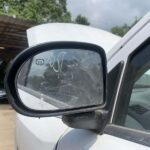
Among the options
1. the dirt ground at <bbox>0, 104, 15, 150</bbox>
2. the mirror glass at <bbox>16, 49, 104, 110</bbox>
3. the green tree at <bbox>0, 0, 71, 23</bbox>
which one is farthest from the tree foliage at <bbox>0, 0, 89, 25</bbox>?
the mirror glass at <bbox>16, 49, 104, 110</bbox>

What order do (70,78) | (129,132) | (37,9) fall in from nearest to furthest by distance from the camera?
(129,132) < (70,78) < (37,9)

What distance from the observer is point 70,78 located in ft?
6.21

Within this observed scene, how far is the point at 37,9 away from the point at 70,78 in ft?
108

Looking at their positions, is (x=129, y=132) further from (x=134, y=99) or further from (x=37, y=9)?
(x=37, y=9)

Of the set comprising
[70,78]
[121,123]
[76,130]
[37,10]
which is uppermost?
[70,78]

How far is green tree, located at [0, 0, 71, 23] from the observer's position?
3234cm

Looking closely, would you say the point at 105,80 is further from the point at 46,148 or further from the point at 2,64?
the point at 2,64

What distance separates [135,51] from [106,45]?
0.87 meters


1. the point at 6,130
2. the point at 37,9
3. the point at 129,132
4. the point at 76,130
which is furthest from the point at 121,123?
the point at 37,9

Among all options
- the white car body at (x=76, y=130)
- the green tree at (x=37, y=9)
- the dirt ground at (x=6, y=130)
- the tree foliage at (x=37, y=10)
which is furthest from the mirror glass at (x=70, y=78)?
the green tree at (x=37, y=9)

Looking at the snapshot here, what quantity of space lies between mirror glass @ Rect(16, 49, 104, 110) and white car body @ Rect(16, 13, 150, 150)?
4.1 inches

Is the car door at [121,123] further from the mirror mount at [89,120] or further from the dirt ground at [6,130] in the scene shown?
the dirt ground at [6,130]

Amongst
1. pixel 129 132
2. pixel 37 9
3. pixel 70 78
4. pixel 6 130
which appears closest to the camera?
pixel 129 132

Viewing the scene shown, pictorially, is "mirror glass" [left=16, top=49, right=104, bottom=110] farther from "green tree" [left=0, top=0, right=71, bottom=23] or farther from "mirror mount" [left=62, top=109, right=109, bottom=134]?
"green tree" [left=0, top=0, right=71, bottom=23]
